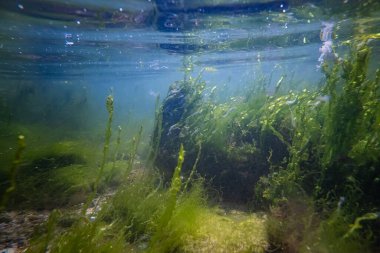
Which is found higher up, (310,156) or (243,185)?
(310,156)

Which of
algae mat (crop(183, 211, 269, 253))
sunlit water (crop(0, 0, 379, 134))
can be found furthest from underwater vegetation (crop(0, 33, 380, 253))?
sunlit water (crop(0, 0, 379, 134))

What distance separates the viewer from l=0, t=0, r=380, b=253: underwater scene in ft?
18.0

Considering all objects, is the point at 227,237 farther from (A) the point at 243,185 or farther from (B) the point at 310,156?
(B) the point at 310,156

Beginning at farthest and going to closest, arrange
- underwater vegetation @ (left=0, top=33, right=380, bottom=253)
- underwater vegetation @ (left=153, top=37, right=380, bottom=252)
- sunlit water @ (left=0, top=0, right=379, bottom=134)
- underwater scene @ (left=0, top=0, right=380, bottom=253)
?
sunlit water @ (left=0, top=0, right=379, bottom=134), underwater vegetation @ (left=153, top=37, right=380, bottom=252), underwater scene @ (left=0, top=0, right=380, bottom=253), underwater vegetation @ (left=0, top=33, right=380, bottom=253)

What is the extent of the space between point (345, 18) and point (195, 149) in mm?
11755

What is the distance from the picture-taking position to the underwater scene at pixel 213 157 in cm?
549

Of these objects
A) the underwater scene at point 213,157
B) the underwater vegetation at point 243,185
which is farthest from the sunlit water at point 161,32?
A: the underwater vegetation at point 243,185

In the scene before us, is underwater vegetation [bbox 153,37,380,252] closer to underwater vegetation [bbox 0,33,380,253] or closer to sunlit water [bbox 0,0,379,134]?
underwater vegetation [bbox 0,33,380,253]

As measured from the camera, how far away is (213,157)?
9.62m

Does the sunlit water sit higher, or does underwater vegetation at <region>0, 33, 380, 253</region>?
the sunlit water

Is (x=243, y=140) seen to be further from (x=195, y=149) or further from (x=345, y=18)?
(x=345, y=18)

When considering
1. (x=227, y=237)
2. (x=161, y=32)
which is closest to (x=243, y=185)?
(x=227, y=237)

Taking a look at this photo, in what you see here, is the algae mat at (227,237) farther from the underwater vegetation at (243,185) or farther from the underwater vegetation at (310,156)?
the underwater vegetation at (310,156)

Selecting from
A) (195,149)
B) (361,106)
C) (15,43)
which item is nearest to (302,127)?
(361,106)
